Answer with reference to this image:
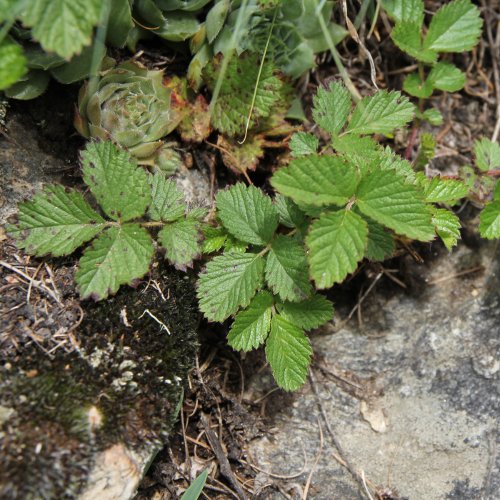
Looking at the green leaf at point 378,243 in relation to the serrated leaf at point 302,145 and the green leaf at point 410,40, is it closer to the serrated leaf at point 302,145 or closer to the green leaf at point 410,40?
the serrated leaf at point 302,145

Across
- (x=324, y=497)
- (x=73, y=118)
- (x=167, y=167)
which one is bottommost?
(x=324, y=497)

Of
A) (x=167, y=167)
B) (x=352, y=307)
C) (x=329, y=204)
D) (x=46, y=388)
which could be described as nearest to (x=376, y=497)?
(x=352, y=307)

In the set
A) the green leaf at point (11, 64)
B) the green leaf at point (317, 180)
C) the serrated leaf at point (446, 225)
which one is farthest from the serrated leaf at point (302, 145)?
the green leaf at point (11, 64)

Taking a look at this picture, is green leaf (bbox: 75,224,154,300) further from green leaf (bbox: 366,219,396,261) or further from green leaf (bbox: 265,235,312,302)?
green leaf (bbox: 366,219,396,261)

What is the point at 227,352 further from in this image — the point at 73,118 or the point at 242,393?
the point at 73,118

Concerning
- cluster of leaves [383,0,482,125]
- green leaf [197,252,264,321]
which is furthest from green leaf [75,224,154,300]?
cluster of leaves [383,0,482,125]

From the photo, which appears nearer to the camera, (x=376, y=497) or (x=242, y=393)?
(x=376, y=497)
